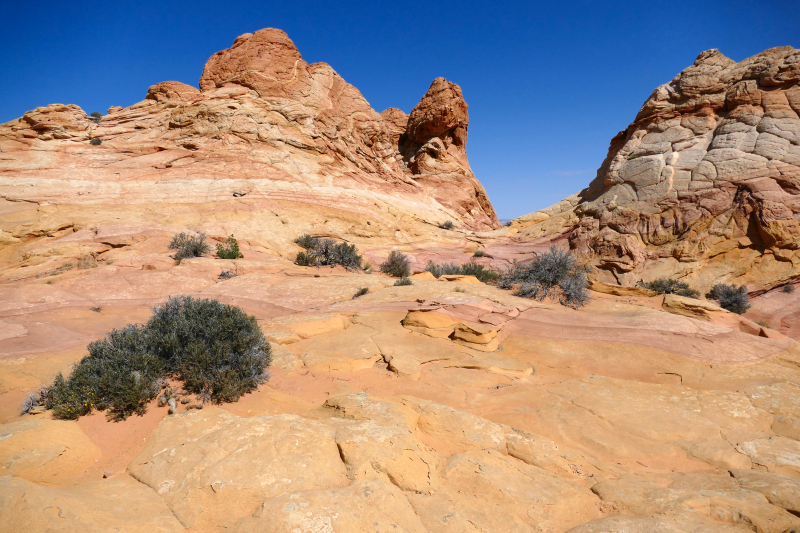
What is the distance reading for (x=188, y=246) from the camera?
40.3 ft

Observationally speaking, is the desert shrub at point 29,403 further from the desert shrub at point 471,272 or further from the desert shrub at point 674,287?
the desert shrub at point 674,287

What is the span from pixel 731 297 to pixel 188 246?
1815 cm

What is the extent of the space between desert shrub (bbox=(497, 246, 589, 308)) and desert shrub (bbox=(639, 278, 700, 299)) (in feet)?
16.6

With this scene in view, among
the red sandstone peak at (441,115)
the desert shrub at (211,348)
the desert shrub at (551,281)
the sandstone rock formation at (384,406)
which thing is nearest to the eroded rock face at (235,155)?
the sandstone rock formation at (384,406)

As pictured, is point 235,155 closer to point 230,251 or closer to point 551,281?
point 230,251

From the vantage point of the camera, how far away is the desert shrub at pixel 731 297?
39.5 ft

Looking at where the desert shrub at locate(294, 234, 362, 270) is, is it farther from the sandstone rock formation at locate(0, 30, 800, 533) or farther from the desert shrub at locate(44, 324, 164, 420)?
the desert shrub at locate(44, 324, 164, 420)

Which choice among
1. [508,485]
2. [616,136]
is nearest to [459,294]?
[508,485]

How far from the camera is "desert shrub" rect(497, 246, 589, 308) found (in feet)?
29.8

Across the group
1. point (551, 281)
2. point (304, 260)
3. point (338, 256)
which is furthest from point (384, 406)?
point (338, 256)

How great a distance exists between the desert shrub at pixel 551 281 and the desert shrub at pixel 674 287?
16.6 ft

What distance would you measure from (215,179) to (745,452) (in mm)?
19287

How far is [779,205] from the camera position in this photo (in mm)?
12992

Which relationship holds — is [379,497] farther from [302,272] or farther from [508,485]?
[302,272]
